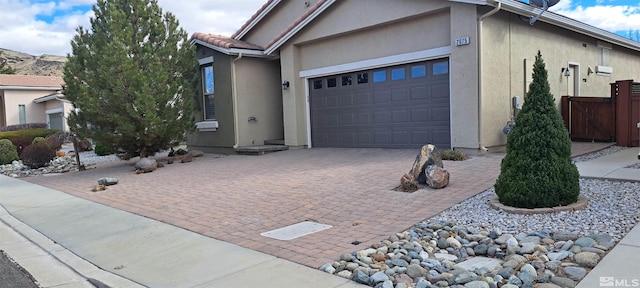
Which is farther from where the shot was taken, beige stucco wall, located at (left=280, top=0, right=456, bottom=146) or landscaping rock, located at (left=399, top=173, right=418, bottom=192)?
beige stucco wall, located at (left=280, top=0, right=456, bottom=146)

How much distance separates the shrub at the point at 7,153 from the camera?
700 inches

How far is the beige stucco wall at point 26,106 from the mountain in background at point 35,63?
195ft

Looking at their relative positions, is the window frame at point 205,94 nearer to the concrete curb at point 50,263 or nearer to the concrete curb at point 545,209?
the concrete curb at point 50,263

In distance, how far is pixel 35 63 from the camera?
96.2 metres

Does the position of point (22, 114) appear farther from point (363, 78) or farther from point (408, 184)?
point (408, 184)

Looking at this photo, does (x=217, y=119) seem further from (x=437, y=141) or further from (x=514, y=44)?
(x=514, y=44)

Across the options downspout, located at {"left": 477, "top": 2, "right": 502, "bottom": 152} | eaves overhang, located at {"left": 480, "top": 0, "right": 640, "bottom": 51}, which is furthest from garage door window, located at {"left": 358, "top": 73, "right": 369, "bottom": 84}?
eaves overhang, located at {"left": 480, "top": 0, "right": 640, "bottom": 51}

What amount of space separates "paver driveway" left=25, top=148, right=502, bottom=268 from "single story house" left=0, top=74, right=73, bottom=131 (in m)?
22.5

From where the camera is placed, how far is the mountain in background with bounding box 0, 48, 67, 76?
89762 millimetres

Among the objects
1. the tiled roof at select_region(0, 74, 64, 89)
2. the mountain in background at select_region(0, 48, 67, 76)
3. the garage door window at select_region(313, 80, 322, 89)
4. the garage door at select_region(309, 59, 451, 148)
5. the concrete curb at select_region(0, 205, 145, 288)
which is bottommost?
the concrete curb at select_region(0, 205, 145, 288)

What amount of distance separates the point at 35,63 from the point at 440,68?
348 feet

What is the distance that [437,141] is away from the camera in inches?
466

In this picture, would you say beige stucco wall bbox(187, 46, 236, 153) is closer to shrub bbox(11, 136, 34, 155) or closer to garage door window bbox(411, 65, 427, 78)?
garage door window bbox(411, 65, 427, 78)

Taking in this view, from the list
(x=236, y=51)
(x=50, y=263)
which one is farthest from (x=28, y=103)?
(x=50, y=263)
